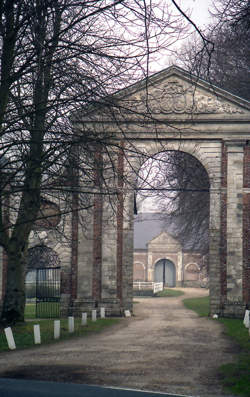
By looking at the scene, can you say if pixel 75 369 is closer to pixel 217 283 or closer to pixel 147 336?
pixel 147 336

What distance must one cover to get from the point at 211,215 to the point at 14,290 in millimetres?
10009

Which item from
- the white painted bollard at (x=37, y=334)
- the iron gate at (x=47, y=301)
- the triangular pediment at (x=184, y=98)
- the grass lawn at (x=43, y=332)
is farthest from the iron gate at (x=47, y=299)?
the white painted bollard at (x=37, y=334)

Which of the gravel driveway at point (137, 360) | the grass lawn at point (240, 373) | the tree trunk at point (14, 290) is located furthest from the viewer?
the tree trunk at point (14, 290)

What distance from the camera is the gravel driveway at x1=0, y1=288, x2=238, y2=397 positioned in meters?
8.92

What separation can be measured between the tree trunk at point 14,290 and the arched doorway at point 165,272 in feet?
147

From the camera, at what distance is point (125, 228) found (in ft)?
79.9

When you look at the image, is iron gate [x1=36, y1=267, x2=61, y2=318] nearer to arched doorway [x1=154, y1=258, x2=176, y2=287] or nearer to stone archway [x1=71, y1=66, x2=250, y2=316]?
stone archway [x1=71, y1=66, x2=250, y2=316]

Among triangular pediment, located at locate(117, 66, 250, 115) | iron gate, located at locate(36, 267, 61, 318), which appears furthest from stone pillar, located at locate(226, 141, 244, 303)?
iron gate, located at locate(36, 267, 61, 318)

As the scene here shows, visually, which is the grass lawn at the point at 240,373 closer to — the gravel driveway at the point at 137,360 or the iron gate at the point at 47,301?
the gravel driveway at the point at 137,360

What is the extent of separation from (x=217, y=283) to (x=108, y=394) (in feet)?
67.4

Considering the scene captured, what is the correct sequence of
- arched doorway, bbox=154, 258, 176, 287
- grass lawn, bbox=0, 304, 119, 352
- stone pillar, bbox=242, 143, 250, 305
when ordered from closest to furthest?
grass lawn, bbox=0, 304, 119, 352 → stone pillar, bbox=242, 143, 250, 305 → arched doorway, bbox=154, 258, 176, 287

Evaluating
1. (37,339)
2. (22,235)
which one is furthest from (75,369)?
(22,235)

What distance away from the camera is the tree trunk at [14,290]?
16891mm

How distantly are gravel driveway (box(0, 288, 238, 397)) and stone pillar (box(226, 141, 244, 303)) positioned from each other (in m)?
6.44
